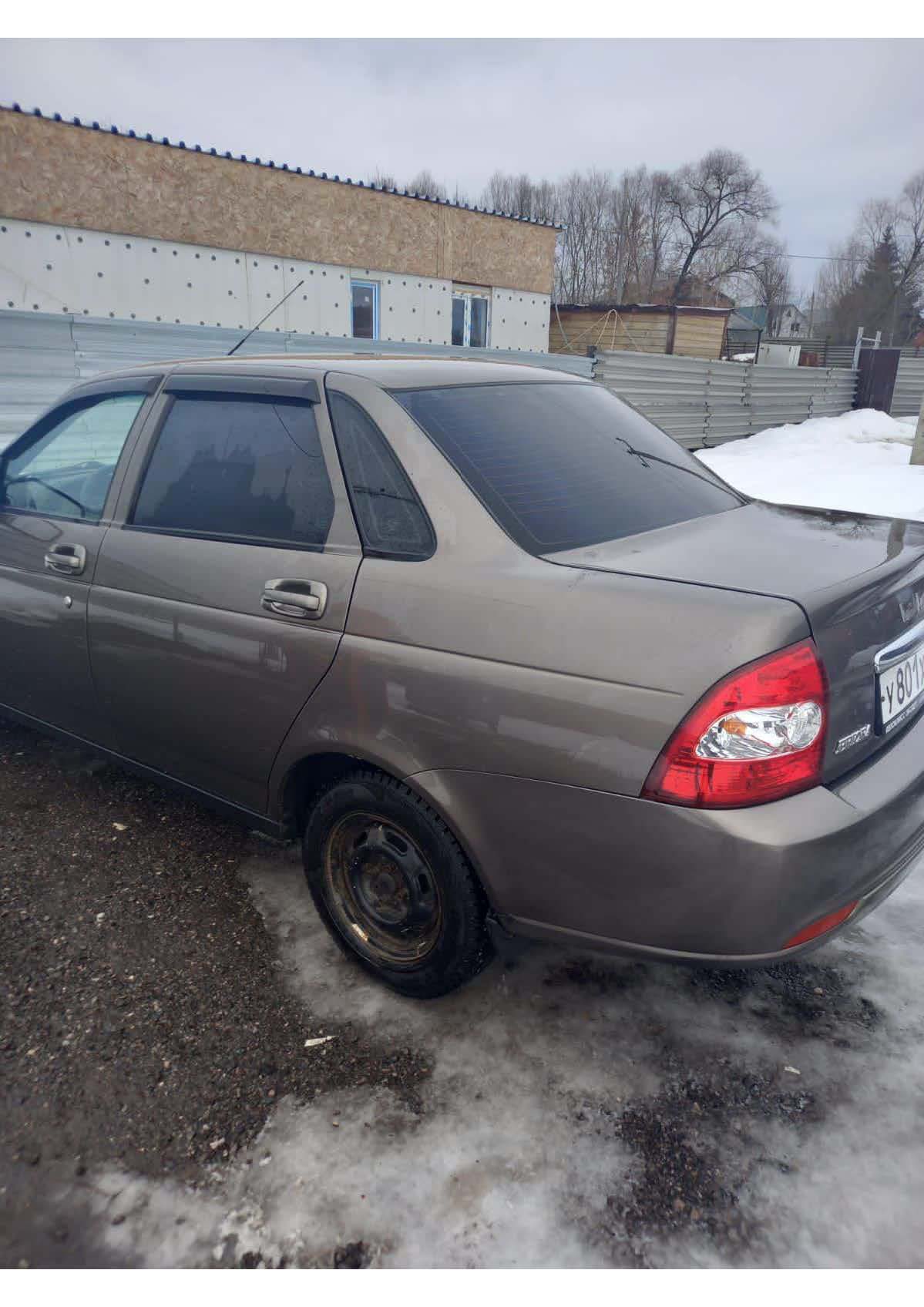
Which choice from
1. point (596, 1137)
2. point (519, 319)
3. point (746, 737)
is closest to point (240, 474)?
point (746, 737)

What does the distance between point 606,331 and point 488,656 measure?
26006 millimetres

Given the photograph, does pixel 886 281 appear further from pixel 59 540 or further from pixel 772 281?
pixel 59 540

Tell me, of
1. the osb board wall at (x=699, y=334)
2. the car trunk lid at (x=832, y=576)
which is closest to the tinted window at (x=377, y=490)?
the car trunk lid at (x=832, y=576)

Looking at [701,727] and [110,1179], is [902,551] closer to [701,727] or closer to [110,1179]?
[701,727]

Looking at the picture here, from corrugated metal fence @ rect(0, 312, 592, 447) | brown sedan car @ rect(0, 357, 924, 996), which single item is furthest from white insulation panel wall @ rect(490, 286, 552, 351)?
brown sedan car @ rect(0, 357, 924, 996)

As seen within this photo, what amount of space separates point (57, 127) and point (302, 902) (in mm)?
15439

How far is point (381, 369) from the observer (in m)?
2.51

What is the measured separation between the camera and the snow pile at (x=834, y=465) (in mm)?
10102

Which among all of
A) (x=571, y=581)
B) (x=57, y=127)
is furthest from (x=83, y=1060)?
(x=57, y=127)

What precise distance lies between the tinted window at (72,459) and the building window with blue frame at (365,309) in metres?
16.0

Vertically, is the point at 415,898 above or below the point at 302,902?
above

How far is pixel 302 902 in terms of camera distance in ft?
9.56
